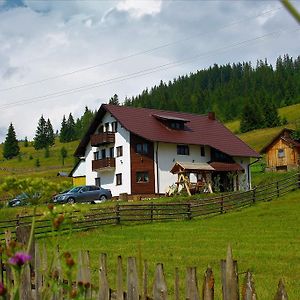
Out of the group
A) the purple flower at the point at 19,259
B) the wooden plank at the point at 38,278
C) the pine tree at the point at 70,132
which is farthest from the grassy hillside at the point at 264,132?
the purple flower at the point at 19,259

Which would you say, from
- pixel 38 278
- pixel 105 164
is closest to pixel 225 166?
pixel 105 164

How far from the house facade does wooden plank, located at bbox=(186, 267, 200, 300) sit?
4109 centimetres

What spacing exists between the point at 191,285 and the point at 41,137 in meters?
161

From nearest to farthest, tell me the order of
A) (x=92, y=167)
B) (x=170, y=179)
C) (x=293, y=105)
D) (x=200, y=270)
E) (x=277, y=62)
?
(x=200, y=270) < (x=170, y=179) < (x=92, y=167) < (x=293, y=105) < (x=277, y=62)

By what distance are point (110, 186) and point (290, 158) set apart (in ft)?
89.9

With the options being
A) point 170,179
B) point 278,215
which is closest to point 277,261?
point 278,215

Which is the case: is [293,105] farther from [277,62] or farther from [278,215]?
[278,215]

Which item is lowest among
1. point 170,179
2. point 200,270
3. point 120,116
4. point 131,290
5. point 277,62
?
point 200,270

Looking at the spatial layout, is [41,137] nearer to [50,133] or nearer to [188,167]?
Answer: [50,133]

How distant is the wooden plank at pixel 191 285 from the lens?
3.89 metres

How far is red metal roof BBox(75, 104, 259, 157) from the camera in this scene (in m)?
46.9

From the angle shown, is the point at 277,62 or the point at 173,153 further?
the point at 277,62

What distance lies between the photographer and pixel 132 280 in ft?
Result: 14.7

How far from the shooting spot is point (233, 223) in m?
26.4
